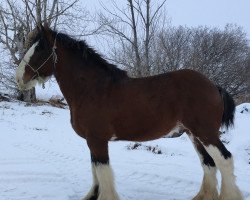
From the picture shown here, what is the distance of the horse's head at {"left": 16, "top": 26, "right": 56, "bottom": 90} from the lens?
4.29 metres

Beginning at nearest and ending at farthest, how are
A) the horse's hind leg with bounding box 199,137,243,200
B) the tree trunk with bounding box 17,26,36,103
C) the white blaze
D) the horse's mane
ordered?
the horse's hind leg with bounding box 199,137,243,200 → the white blaze → the horse's mane → the tree trunk with bounding box 17,26,36,103

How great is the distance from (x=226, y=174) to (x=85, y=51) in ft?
7.01

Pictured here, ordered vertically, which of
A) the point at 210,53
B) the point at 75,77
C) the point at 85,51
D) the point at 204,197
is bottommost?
the point at 204,197

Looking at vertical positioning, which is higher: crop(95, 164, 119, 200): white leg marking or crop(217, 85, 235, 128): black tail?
crop(217, 85, 235, 128): black tail

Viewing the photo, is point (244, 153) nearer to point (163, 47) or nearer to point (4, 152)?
point (4, 152)

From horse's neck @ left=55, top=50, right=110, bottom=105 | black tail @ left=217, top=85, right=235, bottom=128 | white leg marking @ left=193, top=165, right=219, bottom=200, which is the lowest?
white leg marking @ left=193, top=165, right=219, bottom=200

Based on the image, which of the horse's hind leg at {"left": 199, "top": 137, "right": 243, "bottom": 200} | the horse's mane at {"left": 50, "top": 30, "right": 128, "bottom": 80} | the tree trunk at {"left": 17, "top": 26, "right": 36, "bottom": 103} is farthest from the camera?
the tree trunk at {"left": 17, "top": 26, "right": 36, "bottom": 103}

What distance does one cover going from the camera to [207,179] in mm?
4496

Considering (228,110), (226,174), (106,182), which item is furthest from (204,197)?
(106,182)

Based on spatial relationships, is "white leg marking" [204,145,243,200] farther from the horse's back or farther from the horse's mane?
the horse's mane

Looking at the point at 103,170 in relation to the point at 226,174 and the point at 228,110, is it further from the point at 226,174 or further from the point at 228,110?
the point at 228,110

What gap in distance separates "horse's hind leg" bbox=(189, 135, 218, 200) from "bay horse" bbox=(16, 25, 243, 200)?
24mm

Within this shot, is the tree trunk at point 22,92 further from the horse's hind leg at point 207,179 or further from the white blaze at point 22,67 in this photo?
the horse's hind leg at point 207,179

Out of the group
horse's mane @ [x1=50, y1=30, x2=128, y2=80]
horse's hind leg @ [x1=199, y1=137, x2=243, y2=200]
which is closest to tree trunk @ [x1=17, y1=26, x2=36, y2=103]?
horse's mane @ [x1=50, y1=30, x2=128, y2=80]
